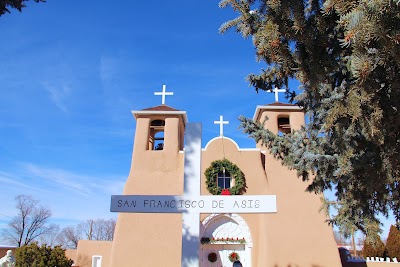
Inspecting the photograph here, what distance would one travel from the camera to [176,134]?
56.1 ft

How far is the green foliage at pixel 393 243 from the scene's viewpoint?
57.0 ft

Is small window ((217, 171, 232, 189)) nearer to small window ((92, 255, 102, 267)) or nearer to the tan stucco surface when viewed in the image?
the tan stucco surface

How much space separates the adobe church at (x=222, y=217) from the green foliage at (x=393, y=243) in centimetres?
550

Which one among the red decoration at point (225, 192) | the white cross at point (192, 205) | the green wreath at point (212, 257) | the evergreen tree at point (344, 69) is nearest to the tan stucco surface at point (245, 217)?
the red decoration at point (225, 192)

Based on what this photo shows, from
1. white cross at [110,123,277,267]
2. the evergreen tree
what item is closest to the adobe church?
white cross at [110,123,277,267]

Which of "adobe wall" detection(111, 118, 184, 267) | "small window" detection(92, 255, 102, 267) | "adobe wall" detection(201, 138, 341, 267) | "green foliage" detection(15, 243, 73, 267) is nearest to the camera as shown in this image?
"green foliage" detection(15, 243, 73, 267)

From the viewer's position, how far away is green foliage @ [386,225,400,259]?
57.0 ft

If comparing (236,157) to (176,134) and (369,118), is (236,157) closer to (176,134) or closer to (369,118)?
(176,134)

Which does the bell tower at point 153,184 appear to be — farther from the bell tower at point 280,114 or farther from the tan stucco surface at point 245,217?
the bell tower at point 280,114

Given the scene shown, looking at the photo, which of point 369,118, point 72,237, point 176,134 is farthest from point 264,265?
point 72,237

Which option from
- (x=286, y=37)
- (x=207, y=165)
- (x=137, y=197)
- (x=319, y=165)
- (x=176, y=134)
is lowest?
(x=137, y=197)

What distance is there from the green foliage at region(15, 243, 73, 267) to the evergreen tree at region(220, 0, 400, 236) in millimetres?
11903

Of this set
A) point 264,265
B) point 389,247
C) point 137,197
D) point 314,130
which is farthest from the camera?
point 389,247

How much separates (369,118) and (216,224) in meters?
12.8
